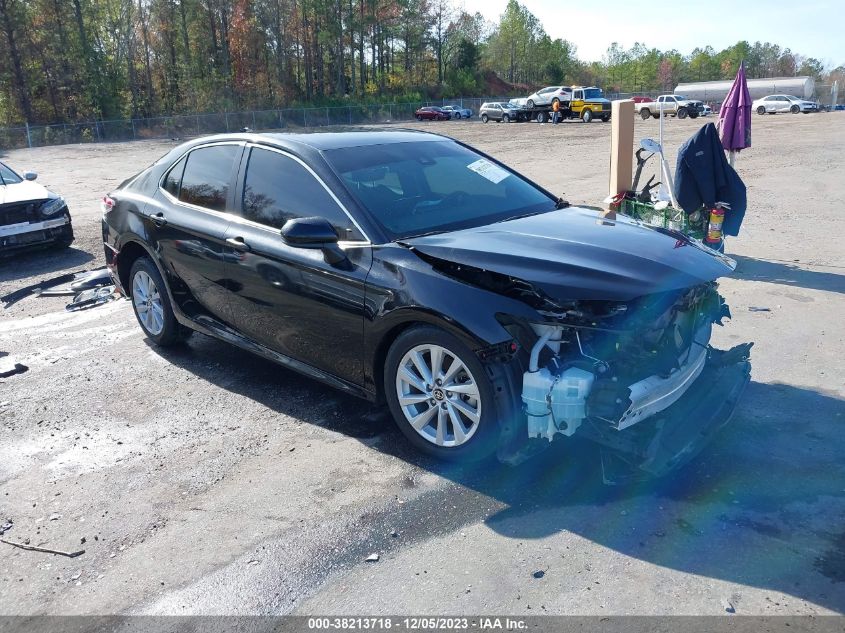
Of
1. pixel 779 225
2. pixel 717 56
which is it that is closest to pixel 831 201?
pixel 779 225

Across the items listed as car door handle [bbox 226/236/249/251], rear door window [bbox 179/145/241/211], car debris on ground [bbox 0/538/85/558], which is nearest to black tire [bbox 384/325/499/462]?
car door handle [bbox 226/236/249/251]

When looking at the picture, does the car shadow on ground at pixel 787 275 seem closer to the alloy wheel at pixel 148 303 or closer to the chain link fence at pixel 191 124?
the alloy wheel at pixel 148 303

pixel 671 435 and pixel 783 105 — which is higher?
pixel 783 105

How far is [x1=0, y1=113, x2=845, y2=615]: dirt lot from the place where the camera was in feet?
10.1

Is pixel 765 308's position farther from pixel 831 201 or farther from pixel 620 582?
pixel 831 201

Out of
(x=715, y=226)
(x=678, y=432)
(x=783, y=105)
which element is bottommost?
(x=678, y=432)

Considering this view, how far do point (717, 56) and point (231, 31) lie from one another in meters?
97.2

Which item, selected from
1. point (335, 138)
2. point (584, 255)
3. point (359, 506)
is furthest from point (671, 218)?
point (359, 506)

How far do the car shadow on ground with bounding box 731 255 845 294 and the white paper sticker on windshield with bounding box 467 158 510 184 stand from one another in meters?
3.71

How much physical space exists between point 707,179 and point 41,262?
858 centimetres

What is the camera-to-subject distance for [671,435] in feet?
12.0

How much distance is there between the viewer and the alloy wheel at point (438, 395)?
389 centimetres

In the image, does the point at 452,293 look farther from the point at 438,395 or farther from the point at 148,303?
the point at 148,303

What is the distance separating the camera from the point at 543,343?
12.1ft
